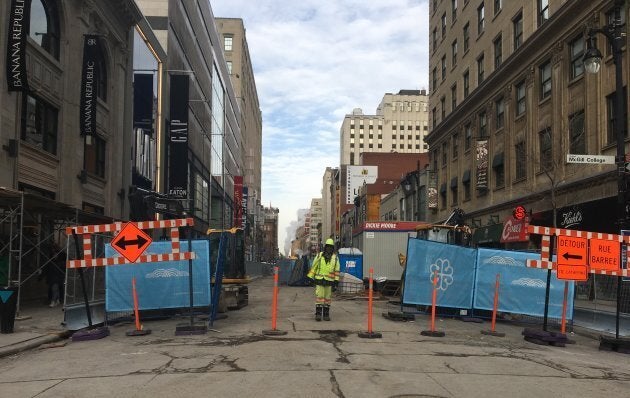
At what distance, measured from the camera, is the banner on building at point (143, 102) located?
98.6ft

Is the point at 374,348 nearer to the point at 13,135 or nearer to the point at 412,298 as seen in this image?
the point at 412,298

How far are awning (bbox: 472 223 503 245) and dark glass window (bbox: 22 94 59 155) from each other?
20.9 meters

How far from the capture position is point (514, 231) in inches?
1045

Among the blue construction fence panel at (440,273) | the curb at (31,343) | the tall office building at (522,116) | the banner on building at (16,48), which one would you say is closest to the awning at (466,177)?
the tall office building at (522,116)

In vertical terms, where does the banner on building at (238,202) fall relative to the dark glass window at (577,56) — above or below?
below

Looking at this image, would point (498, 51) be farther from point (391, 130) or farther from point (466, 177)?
point (391, 130)

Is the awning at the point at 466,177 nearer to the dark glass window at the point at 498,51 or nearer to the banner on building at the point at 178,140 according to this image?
the dark glass window at the point at 498,51

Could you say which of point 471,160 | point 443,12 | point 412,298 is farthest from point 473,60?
point 412,298

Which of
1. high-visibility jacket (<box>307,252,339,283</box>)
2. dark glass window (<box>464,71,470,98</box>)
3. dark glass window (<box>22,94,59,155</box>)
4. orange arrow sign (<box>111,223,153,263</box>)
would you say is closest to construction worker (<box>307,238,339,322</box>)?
high-visibility jacket (<box>307,252,339,283</box>)

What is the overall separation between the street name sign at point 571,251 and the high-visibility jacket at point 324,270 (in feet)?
15.7

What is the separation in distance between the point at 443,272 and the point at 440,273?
82 mm

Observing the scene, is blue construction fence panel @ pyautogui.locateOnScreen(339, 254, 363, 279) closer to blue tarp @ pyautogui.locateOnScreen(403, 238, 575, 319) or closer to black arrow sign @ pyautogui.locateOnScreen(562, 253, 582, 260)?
blue tarp @ pyautogui.locateOnScreen(403, 238, 575, 319)

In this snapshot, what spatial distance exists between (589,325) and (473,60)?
84.5 ft

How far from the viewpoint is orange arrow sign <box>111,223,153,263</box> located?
10961 millimetres
